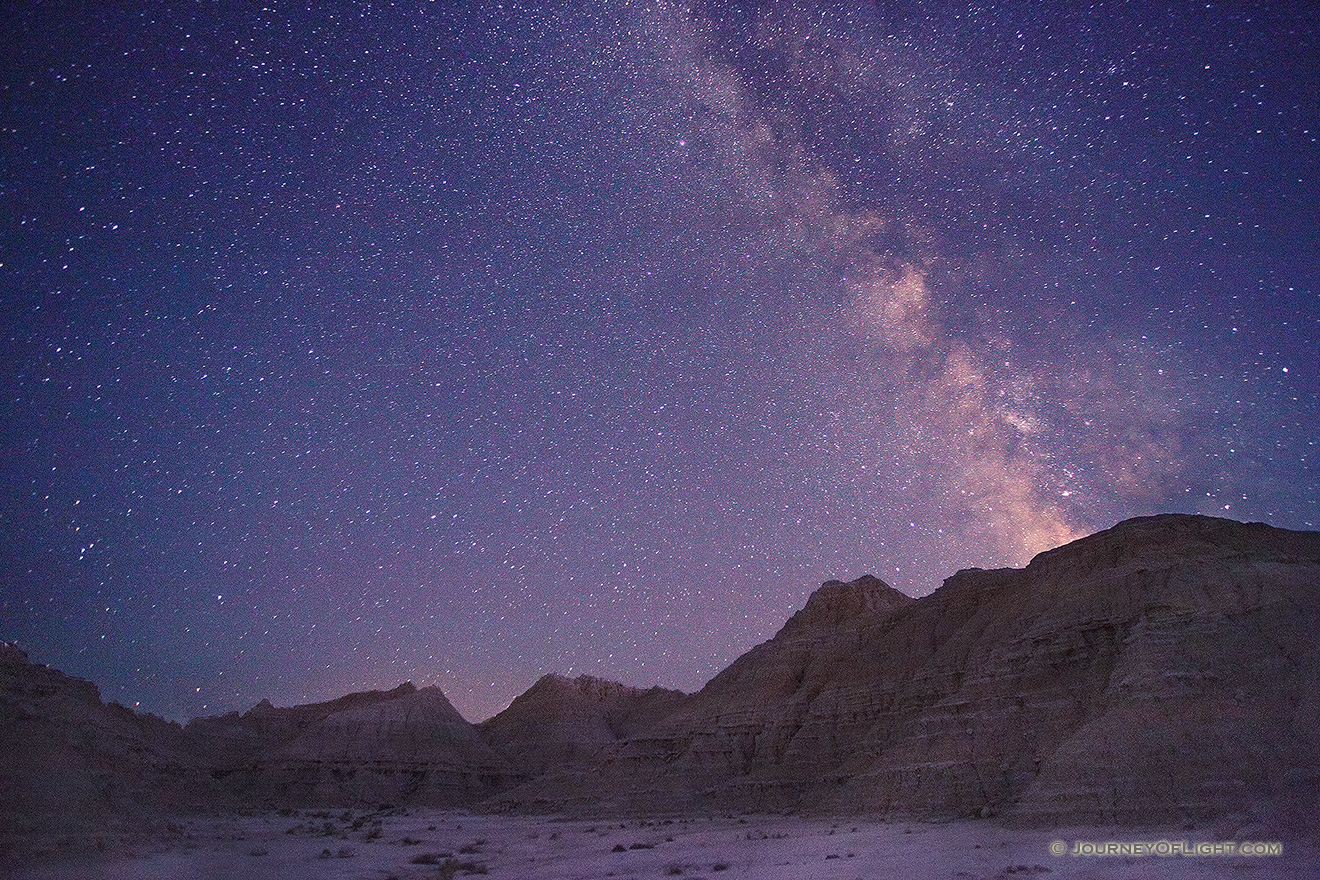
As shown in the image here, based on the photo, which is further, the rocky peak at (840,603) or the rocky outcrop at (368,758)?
the rocky outcrop at (368,758)

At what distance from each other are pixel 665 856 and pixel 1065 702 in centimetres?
2132

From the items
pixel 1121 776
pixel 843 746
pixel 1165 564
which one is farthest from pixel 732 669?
pixel 1121 776

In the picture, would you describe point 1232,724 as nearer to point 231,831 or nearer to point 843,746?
point 843,746

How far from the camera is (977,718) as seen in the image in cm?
3853

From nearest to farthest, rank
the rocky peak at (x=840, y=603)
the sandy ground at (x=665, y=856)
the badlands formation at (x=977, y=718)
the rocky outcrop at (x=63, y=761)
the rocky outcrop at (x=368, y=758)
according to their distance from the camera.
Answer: the rocky outcrop at (x=63, y=761), the sandy ground at (x=665, y=856), the badlands formation at (x=977, y=718), the rocky peak at (x=840, y=603), the rocky outcrop at (x=368, y=758)

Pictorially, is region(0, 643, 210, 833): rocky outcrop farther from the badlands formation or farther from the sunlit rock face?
the sunlit rock face

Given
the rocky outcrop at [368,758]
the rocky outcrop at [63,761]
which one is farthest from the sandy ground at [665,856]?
the rocky outcrop at [368,758]

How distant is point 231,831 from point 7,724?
11.4 metres

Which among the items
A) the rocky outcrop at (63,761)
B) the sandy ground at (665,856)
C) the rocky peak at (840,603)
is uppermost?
the rocky peak at (840,603)

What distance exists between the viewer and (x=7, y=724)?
50.3 feet

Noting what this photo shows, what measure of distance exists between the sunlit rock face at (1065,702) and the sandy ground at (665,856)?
3.30 meters

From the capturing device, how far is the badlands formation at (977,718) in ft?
68.2

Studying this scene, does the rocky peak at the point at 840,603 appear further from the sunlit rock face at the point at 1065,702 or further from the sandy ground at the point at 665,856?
the sandy ground at the point at 665,856

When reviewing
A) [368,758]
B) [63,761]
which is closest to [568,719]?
[368,758]
